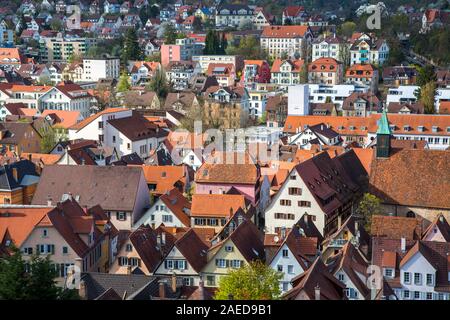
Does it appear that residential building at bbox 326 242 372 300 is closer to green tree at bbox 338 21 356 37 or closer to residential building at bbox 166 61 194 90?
residential building at bbox 166 61 194 90

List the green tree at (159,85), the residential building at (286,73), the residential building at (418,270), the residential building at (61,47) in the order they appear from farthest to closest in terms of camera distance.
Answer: the residential building at (61,47), the residential building at (286,73), the green tree at (159,85), the residential building at (418,270)

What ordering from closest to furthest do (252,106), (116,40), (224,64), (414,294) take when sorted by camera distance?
(414,294) < (252,106) < (224,64) < (116,40)

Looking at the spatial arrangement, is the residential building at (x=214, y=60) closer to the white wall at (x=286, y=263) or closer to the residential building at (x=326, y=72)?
the residential building at (x=326, y=72)

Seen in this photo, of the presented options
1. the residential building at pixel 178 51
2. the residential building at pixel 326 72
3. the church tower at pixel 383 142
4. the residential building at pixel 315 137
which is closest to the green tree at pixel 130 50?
the residential building at pixel 178 51

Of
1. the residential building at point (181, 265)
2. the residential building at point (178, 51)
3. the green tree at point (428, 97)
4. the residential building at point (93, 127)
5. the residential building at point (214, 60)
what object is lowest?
the residential building at point (181, 265)

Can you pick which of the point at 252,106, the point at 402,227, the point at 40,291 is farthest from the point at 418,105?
the point at 40,291

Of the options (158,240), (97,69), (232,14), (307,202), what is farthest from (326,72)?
(158,240)
